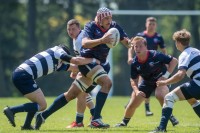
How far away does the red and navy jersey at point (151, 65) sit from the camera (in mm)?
9133

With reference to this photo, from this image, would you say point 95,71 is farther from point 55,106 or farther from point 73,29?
point 73,29

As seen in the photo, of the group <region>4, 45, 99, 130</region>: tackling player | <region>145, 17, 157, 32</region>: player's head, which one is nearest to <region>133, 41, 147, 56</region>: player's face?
<region>4, 45, 99, 130</region>: tackling player

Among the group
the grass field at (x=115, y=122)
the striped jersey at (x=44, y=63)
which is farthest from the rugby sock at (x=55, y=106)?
the striped jersey at (x=44, y=63)

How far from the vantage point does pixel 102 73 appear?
344 inches

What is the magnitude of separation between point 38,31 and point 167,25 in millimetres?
5680

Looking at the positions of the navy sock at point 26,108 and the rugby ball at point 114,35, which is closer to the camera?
the navy sock at point 26,108

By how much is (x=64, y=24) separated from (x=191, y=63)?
17.2 m

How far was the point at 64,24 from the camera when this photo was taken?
24.7m

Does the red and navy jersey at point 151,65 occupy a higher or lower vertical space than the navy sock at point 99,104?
higher

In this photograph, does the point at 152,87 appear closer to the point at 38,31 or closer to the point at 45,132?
the point at 45,132

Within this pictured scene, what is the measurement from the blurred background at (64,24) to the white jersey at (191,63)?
44.3ft

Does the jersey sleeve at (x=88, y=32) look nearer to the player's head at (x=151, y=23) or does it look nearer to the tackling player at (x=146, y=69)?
the tackling player at (x=146, y=69)

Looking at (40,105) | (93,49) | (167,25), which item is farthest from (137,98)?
(167,25)

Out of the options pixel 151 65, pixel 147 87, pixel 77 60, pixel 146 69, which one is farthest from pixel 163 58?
pixel 77 60
